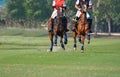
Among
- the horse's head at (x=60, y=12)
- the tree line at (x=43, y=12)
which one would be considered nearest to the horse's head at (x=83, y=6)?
the horse's head at (x=60, y=12)

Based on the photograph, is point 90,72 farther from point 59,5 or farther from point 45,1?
point 45,1

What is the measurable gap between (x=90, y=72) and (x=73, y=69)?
1151 mm

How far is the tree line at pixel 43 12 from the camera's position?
93062mm

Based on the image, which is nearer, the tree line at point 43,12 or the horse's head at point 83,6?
the horse's head at point 83,6

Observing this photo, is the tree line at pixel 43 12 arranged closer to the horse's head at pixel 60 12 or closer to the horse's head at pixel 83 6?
the horse's head at pixel 83 6

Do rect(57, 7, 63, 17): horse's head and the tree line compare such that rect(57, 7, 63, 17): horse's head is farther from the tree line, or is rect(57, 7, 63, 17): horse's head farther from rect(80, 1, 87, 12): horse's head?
the tree line

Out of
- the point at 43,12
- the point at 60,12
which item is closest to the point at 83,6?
the point at 60,12

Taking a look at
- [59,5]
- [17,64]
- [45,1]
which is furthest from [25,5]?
[17,64]

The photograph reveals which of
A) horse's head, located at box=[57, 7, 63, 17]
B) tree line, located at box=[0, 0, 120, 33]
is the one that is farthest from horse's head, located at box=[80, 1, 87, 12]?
tree line, located at box=[0, 0, 120, 33]

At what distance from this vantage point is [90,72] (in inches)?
719

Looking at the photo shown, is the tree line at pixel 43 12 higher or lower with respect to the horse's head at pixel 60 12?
lower

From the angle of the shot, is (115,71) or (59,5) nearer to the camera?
(115,71)

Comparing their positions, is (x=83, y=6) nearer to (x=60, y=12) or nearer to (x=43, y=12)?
(x=60, y=12)

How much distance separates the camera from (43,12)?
10738cm
